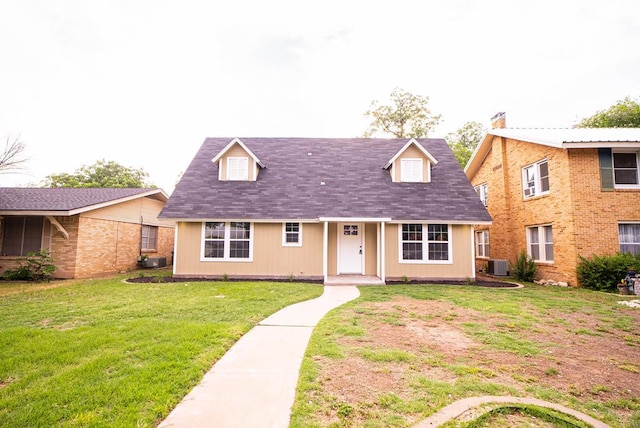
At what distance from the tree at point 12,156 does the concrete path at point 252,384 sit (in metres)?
17.6

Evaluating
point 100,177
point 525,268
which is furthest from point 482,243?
point 100,177

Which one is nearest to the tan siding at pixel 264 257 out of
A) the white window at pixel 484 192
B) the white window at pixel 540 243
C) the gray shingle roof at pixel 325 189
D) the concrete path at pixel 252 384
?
the gray shingle roof at pixel 325 189

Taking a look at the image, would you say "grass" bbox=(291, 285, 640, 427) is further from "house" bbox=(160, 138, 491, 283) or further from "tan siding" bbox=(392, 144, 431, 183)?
"tan siding" bbox=(392, 144, 431, 183)

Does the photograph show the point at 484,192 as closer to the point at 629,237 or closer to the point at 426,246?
the point at 629,237

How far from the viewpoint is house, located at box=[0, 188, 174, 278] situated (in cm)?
1295

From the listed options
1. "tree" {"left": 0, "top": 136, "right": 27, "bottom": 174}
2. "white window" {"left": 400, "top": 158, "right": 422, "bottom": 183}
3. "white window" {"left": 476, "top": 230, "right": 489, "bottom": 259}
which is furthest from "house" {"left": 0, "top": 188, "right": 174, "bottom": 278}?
"white window" {"left": 476, "top": 230, "right": 489, "bottom": 259}

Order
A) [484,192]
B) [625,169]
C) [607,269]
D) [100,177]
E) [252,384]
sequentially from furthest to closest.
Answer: [100,177] < [484,192] < [625,169] < [607,269] < [252,384]

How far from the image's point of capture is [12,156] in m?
15.0

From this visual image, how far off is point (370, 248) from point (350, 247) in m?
0.90

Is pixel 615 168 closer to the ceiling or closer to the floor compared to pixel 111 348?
closer to the ceiling

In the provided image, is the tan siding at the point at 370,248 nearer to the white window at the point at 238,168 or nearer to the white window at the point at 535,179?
the white window at the point at 238,168

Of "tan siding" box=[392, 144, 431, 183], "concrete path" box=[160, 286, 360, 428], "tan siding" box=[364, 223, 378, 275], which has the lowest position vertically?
"concrete path" box=[160, 286, 360, 428]

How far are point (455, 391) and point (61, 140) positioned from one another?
36.3 meters

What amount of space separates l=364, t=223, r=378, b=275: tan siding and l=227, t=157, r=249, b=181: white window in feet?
21.5
